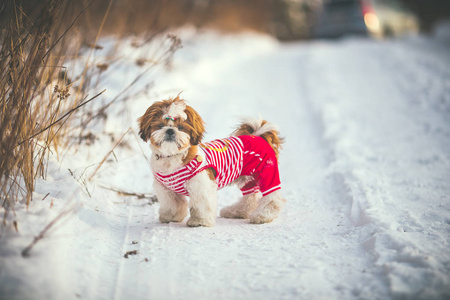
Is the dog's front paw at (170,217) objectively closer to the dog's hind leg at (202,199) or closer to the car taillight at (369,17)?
the dog's hind leg at (202,199)

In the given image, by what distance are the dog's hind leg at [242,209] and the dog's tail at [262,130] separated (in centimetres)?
57

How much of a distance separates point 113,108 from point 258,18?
16053 millimetres

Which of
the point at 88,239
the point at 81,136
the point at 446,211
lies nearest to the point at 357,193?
the point at 446,211

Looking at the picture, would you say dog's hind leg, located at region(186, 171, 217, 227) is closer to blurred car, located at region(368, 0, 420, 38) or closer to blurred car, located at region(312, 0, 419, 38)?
blurred car, located at region(312, 0, 419, 38)

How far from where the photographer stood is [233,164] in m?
3.51

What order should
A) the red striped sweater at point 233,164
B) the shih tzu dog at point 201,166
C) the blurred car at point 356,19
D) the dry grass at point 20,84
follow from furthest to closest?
the blurred car at point 356,19
the red striped sweater at point 233,164
the shih tzu dog at point 201,166
the dry grass at point 20,84

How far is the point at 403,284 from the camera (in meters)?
2.29

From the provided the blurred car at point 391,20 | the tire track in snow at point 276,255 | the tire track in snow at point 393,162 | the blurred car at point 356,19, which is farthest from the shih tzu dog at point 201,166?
the blurred car at point 391,20

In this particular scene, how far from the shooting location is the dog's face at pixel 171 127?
10.1 ft

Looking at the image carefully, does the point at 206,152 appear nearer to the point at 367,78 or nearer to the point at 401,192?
the point at 401,192

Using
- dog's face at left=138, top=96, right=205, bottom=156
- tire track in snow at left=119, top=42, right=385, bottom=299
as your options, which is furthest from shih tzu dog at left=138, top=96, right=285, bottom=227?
tire track in snow at left=119, top=42, right=385, bottom=299

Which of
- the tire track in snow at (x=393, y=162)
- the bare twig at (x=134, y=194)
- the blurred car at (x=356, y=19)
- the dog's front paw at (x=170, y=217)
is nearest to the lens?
the tire track in snow at (x=393, y=162)

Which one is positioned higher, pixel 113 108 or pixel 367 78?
pixel 367 78

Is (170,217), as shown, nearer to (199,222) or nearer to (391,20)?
(199,222)
